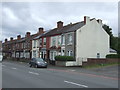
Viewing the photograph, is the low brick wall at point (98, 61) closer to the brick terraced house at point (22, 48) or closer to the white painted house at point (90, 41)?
the white painted house at point (90, 41)

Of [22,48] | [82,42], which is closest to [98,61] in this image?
[82,42]

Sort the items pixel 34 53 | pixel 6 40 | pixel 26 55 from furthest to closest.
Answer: pixel 6 40, pixel 26 55, pixel 34 53

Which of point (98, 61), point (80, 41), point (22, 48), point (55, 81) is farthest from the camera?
point (22, 48)

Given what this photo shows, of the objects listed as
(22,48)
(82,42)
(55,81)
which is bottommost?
(55,81)

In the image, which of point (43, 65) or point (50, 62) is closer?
point (43, 65)

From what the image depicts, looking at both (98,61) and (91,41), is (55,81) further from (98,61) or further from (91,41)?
(91,41)

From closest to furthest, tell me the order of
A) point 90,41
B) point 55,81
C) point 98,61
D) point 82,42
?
point 55,81
point 98,61
point 82,42
point 90,41

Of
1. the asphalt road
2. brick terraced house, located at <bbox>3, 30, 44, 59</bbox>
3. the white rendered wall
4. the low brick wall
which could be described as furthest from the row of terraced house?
the asphalt road

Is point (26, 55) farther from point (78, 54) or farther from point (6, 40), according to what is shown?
point (6, 40)

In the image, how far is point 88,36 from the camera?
37.7 metres

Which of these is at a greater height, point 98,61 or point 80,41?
point 80,41

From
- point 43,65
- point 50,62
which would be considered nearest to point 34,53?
point 50,62

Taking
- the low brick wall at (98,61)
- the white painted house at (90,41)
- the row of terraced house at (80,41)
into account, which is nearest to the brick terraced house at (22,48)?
the row of terraced house at (80,41)

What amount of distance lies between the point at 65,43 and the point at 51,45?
20.5 feet
